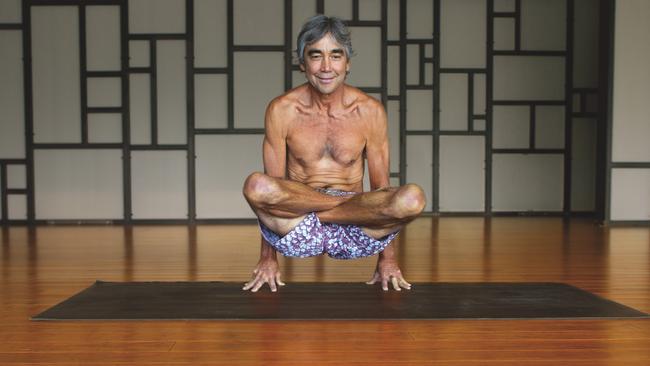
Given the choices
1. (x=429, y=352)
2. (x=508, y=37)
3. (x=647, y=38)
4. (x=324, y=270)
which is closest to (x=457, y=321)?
(x=429, y=352)

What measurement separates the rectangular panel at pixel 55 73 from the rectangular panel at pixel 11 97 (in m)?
0.14

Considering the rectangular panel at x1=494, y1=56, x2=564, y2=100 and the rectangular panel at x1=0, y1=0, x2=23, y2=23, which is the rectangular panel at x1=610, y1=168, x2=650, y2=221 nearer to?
the rectangular panel at x1=494, y1=56, x2=564, y2=100

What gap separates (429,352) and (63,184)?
593 cm

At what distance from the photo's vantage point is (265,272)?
126 inches

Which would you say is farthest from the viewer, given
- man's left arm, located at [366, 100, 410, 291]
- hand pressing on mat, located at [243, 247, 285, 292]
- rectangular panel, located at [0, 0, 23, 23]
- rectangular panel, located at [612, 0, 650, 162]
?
rectangular panel, located at [0, 0, 23, 23]

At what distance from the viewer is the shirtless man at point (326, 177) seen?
9.50ft

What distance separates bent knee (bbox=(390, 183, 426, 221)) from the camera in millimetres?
2832

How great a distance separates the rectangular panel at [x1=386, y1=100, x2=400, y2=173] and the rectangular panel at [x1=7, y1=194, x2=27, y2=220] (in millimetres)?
4036

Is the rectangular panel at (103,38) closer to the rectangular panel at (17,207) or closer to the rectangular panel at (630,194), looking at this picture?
the rectangular panel at (17,207)

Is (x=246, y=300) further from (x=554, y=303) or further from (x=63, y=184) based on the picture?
(x=63, y=184)

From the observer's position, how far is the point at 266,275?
3.19 meters

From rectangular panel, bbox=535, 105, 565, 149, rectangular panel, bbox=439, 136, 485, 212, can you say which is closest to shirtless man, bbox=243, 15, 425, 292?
rectangular panel, bbox=439, 136, 485, 212

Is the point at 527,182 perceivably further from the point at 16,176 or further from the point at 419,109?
the point at 16,176

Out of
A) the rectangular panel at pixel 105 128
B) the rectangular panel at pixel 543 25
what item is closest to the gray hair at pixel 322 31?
the rectangular panel at pixel 105 128
